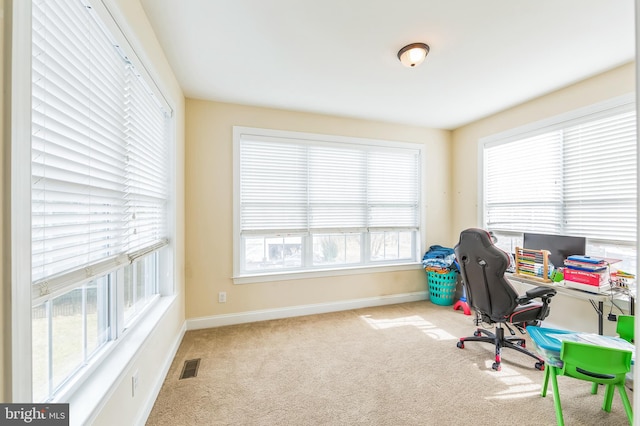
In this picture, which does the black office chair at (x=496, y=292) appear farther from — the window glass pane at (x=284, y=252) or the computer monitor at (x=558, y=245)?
the window glass pane at (x=284, y=252)

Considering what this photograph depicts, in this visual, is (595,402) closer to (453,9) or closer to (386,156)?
(453,9)

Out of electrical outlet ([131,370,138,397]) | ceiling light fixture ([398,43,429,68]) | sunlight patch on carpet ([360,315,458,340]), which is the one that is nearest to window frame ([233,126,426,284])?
sunlight patch on carpet ([360,315,458,340])

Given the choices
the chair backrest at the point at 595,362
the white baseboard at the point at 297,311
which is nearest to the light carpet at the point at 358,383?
the white baseboard at the point at 297,311

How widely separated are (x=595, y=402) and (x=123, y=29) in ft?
12.3

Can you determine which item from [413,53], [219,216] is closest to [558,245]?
[413,53]

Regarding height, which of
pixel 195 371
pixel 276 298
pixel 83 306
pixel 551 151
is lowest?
pixel 195 371

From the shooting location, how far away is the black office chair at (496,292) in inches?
89.2

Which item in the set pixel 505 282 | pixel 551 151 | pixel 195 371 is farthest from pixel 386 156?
pixel 195 371

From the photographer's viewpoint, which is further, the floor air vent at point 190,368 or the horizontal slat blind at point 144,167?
the floor air vent at point 190,368

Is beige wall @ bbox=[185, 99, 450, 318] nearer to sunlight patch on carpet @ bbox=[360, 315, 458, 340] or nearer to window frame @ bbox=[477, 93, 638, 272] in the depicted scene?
sunlight patch on carpet @ bbox=[360, 315, 458, 340]

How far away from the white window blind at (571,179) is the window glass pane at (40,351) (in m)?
4.04

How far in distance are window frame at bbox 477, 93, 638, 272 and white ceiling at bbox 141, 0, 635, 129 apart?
315 millimetres

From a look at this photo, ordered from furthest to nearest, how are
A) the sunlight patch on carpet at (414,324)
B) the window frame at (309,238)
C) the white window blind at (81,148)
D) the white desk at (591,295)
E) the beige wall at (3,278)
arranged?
1. the window frame at (309,238)
2. the sunlight patch on carpet at (414,324)
3. the white desk at (591,295)
4. the white window blind at (81,148)
5. the beige wall at (3,278)

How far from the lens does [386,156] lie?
155 inches
